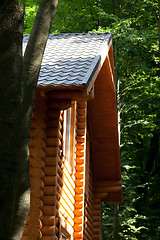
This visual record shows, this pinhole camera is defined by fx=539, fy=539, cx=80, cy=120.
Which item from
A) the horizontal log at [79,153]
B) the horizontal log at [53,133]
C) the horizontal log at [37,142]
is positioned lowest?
the horizontal log at [37,142]

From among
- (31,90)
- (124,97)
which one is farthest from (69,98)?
(124,97)

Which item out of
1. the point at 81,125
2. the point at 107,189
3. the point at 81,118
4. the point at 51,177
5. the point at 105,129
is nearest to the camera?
the point at 51,177

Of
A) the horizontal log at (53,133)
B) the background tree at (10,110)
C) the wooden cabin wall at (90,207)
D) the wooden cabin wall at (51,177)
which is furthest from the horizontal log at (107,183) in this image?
the background tree at (10,110)

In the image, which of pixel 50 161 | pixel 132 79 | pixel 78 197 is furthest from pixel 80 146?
pixel 132 79

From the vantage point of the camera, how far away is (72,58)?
1083cm

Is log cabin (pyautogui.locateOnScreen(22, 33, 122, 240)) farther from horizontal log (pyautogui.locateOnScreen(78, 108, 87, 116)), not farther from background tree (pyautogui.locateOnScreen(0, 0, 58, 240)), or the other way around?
background tree (pyautogui.locateOnScreen(0, 0, 58, 240))

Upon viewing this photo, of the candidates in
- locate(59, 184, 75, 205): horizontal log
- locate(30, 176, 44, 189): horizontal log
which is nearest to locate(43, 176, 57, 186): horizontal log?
locate(30, 176, 44, 189): horizontal log

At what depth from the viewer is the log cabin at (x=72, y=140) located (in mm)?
8875

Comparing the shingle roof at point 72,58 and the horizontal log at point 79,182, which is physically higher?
the shingle roof at point 72,58

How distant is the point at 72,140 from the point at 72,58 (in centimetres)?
166

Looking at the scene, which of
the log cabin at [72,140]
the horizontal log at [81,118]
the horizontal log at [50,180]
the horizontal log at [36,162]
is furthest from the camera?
the horizontal log at [81,118]

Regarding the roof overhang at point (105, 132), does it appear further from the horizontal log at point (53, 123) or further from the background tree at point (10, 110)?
the background tree at point (10, 110)

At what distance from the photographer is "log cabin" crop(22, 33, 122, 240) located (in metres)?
8.88

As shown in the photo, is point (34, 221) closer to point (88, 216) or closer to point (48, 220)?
point (48, 220)
